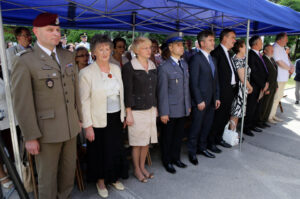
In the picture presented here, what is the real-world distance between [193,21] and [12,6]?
13.5 ft

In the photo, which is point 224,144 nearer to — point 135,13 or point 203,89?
point 203,89

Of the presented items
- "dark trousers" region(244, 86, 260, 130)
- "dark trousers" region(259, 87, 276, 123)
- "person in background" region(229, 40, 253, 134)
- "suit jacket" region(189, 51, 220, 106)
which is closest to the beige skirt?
"suit jacket" region(189, 51, 220, 106)

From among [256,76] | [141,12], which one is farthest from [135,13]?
[256,76]

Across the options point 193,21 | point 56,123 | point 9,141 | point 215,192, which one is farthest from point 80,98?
point 193,21

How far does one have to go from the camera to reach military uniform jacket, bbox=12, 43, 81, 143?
1.71 metres

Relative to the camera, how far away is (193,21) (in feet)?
19.1

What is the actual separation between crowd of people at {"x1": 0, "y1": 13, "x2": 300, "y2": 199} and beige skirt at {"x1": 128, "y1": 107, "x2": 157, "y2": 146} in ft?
0.04

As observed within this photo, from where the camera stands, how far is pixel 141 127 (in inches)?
105

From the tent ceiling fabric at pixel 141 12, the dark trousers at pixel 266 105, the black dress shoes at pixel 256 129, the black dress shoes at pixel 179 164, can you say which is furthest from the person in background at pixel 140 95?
the dark trousers at pixel 266 105

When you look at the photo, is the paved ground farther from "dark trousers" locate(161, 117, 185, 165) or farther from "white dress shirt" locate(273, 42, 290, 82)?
"white dress shirt" locate(273, 42, 290, 82)

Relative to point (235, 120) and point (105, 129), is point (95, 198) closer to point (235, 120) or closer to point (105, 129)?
point (105, 129)

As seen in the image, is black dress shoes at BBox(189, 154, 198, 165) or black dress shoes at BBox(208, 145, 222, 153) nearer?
black dress shoes at BBox(189, 154, 198, 165)

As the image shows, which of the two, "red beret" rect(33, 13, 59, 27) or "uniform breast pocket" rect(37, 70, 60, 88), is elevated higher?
"red beret" rect(33, 13, 59, 27)

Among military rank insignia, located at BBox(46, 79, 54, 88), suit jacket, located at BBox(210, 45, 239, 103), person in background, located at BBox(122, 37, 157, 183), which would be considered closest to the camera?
military rank insignia, located at BBox(46, 79, 54, 88)
